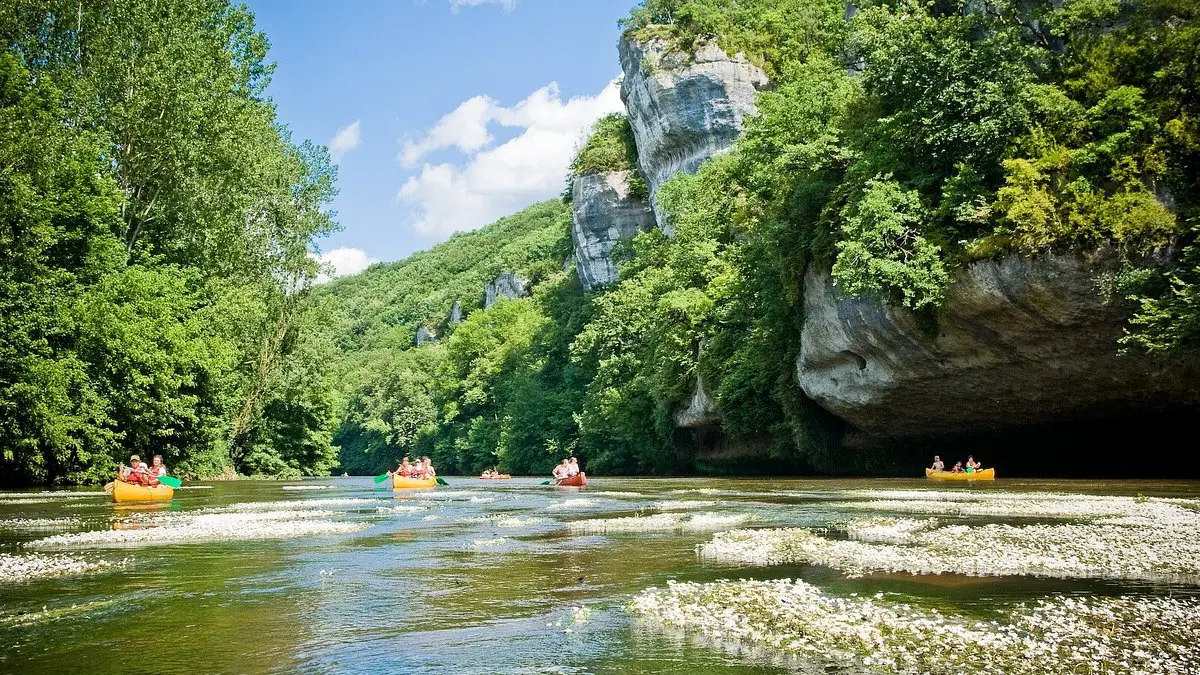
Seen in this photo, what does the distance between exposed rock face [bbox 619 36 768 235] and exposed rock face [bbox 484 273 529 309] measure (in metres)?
43.1

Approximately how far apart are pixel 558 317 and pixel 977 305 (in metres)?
66.7

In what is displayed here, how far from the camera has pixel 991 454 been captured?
41969mm

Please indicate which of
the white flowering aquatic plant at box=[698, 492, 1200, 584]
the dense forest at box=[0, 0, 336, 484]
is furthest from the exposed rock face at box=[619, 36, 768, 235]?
the white flowering aquatic plant at box=[698, 492, 1200, 584]

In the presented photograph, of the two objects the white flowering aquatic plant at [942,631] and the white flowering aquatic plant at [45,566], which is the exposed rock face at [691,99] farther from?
the white flowering aquatic plant at [942,631]

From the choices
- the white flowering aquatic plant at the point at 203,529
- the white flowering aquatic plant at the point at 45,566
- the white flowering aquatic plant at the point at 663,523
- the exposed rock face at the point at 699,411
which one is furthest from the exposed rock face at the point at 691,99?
the white flowering aquatic plant at the point at 45,566

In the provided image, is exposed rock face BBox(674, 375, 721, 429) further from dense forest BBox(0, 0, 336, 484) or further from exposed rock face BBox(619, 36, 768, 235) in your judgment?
dense forest BBox(0, 0, 336, 484)

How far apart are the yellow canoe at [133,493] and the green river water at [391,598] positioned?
25.6ft

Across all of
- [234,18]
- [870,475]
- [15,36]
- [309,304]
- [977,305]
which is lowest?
[870,475]

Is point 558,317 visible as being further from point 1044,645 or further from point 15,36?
Answer: point 1044,645

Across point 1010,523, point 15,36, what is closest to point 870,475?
point 1010,523

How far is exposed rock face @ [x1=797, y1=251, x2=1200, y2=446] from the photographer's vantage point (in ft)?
88.6

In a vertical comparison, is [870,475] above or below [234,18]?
below

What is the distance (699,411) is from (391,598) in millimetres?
42569

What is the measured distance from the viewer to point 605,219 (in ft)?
281
